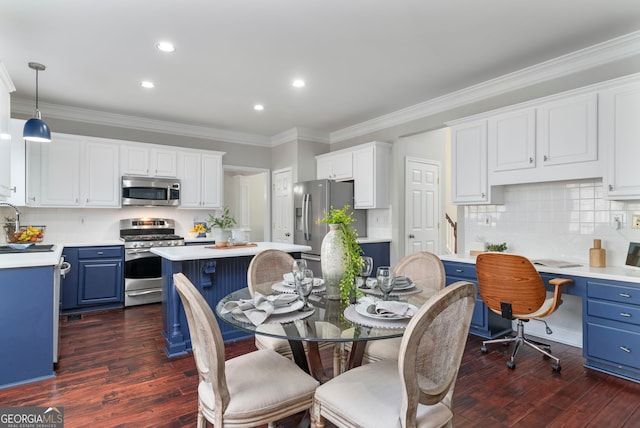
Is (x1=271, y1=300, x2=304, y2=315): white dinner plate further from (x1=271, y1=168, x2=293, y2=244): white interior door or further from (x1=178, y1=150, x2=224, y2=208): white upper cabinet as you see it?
(x1=178, y1=150, x2=224, y2=208): white upper cabinet

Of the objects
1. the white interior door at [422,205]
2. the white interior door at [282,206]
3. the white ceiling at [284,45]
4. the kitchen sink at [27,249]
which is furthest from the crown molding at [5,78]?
the white interior door at [422,205]

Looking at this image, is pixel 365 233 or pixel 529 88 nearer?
pixel 529 88

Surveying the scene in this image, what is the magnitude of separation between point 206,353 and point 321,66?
2848 millimetres

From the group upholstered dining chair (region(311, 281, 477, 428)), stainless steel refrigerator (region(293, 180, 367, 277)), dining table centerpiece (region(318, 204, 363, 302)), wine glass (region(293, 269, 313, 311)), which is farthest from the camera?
stainless steel refrigerator (region(293, 180, 367, 277))

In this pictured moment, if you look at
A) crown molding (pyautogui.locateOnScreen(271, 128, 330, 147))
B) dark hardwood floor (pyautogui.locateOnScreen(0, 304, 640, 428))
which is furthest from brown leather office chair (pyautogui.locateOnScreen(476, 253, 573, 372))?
crown molding (pyautogui.locateOnScreen(271, 128, 330, 147))

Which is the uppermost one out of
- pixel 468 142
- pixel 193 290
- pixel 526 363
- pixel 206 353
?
pixel 468 142

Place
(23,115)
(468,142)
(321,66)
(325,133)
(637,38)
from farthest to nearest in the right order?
(325,133)
(23,115)
(468,142)
(321,66)
(637,38)

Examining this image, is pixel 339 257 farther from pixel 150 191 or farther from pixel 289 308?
pixel 150 191

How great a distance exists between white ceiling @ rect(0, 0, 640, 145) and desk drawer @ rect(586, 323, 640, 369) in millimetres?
2268

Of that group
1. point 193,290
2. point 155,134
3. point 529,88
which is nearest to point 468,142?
point 529,88

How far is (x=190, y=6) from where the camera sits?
2436 mm

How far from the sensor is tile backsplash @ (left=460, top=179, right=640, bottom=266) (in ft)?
9.70

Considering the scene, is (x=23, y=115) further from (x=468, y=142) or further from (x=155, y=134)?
(x=468, y=142)

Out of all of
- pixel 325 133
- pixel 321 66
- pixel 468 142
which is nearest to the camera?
pixel 321 66
